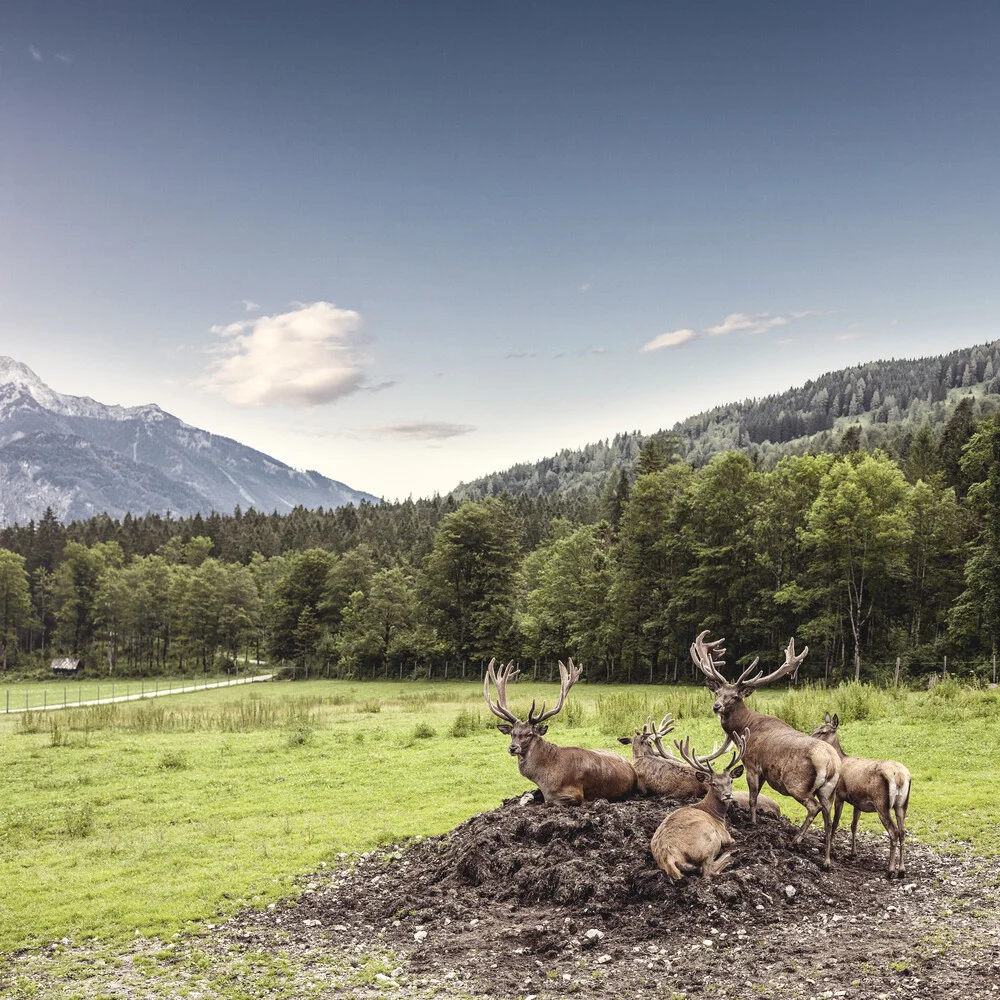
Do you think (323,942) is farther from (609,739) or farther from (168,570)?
(168,570)

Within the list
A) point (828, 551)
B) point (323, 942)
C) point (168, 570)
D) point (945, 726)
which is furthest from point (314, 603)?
point (323, 942)

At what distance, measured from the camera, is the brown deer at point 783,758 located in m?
9.16

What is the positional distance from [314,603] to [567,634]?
3258 cm

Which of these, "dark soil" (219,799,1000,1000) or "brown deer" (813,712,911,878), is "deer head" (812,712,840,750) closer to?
"brown deer" (813,712,911,878)

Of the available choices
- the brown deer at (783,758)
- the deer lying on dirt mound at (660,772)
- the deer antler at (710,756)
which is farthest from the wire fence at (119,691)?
the brown deer at (783,758)

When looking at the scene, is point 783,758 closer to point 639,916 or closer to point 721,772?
point 721,772

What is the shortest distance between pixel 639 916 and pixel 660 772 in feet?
11.3

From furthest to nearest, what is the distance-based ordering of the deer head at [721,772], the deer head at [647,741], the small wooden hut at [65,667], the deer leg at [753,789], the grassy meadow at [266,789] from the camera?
the small wooden hut at [65,667] < the deer head at [647,741] < the grassy meadow at [266,789] < the deer leg at [753,789] < the deer head at [721,772]

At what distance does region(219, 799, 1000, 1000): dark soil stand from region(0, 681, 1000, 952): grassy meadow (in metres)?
1.57

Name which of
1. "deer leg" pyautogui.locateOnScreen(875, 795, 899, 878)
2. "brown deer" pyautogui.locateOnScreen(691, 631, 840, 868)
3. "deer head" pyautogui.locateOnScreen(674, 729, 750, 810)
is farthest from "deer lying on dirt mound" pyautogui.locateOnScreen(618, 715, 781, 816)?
"deer leg" pyautogui.locateOnScreen(875, 795, 899, 878)

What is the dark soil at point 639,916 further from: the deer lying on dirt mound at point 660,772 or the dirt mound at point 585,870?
the deer lying on dirt mound at point 660,772

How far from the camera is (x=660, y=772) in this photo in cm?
1127

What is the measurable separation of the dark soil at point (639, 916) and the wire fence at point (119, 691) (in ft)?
144

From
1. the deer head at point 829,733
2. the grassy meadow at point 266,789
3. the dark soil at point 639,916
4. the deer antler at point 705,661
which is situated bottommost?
the grassy meadow at point 266,789
